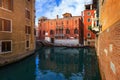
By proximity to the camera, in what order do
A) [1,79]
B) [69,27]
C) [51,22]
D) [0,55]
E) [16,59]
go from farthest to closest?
[51,22] → [69,27] → [16,59] → [0,55] → [1,79]

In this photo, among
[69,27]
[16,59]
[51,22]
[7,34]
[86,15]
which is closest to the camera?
[7,34]

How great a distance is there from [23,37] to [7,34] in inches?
208

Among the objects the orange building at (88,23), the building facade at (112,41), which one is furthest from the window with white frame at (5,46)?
the orange building at (88,23)

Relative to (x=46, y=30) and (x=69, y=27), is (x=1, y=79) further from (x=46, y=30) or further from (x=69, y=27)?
(x=46, y=30)

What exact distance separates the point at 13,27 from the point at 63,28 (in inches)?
1283

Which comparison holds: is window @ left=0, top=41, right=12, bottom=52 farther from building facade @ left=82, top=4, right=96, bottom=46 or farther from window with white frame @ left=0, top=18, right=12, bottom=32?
building facade @ left=82, top=4, right=96, bottom=46

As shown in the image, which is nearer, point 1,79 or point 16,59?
point 1,79

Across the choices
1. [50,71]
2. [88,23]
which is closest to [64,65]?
[50,71]

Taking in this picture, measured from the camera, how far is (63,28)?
50.7m

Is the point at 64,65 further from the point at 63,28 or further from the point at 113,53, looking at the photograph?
the point at 63,28

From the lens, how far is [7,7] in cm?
1778

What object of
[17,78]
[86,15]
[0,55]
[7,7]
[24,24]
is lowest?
[17,78]

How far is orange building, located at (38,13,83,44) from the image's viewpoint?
158 feet

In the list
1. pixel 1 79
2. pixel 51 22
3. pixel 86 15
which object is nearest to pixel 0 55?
pixel 1 79
